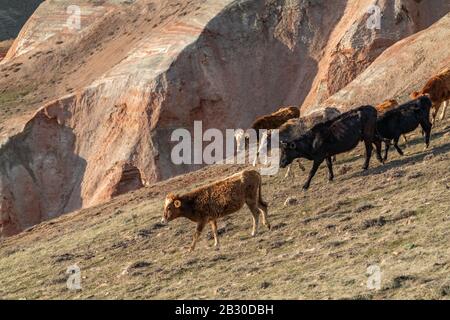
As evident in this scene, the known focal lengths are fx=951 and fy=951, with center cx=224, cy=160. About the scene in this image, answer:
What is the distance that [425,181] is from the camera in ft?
68.2

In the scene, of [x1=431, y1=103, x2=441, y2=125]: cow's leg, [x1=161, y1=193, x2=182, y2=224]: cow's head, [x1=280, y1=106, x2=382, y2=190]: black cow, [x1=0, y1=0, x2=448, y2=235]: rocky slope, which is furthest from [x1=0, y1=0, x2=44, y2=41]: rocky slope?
[x1=161, y1=193, x2=182, y2=224]: cow's head

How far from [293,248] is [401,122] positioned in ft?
23.8

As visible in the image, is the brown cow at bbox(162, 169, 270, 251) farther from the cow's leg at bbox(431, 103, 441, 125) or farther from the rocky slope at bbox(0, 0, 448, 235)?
the rocky slope at bbox(0, 0, 448, 235)

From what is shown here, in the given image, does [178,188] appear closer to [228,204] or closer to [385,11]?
[228,204]

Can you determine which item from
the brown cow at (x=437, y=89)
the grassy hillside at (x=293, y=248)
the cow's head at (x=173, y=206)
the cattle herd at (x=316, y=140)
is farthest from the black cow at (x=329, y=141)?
the cow's head at (x=173, y=206)

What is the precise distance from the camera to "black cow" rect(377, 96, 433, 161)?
24.1 metres

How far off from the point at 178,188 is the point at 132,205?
59.6 inches

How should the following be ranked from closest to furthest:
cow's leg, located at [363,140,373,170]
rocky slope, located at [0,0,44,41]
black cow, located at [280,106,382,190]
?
black cow, located at [280,106,382,190] < cow's leg, located at [363,140,373,170] < rocky slope, located at [0,0,44,41]

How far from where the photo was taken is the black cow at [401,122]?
24094mm

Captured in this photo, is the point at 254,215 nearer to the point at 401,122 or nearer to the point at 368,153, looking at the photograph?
the point at 368,153

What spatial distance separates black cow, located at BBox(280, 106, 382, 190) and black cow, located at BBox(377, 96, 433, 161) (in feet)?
2.79

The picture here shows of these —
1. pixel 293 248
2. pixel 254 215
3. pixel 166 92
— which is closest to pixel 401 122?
pixel 254 215
